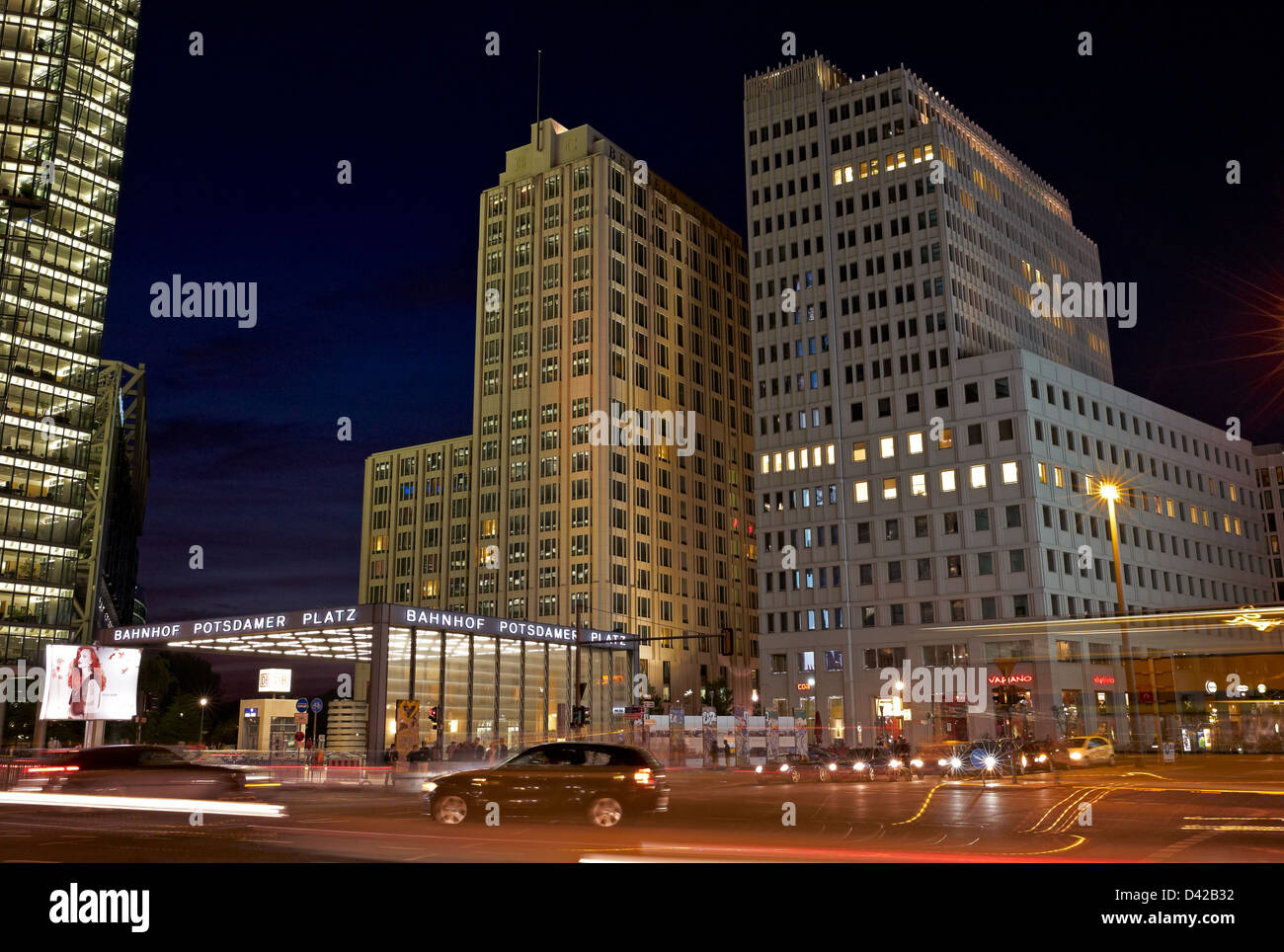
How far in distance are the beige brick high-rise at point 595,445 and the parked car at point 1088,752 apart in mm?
60360

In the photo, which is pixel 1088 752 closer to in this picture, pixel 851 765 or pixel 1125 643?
pixel 851 765

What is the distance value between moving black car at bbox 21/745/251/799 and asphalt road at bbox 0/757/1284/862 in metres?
0.82

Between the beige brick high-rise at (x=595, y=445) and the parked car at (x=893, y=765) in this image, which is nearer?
the parked car at (x=893, y=765)

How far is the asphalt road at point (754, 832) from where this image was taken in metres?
14.1

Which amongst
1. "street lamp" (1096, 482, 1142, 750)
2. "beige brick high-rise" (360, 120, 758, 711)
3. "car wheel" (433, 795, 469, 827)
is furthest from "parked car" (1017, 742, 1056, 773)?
"beige brick high-rise" (360, 120, 758, 711)

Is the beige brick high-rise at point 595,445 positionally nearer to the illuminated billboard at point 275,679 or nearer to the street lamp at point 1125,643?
the illuminated billboard at point 275,679

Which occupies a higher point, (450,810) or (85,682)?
(85,682)

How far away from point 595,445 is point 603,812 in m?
93.4

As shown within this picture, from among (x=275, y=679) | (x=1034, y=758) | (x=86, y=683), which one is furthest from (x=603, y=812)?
(x=86, y=683)

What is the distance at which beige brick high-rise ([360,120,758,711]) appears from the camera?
113 m

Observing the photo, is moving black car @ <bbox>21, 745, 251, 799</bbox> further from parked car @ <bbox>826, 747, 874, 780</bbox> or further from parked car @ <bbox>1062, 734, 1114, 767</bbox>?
parked car @ <bbox>1062, 734, 1114, 767</bbox>

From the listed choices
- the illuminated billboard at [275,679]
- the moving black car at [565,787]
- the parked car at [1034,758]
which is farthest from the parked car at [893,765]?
the illuminated billboard at [275,679]

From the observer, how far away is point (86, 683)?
69.1 metres
